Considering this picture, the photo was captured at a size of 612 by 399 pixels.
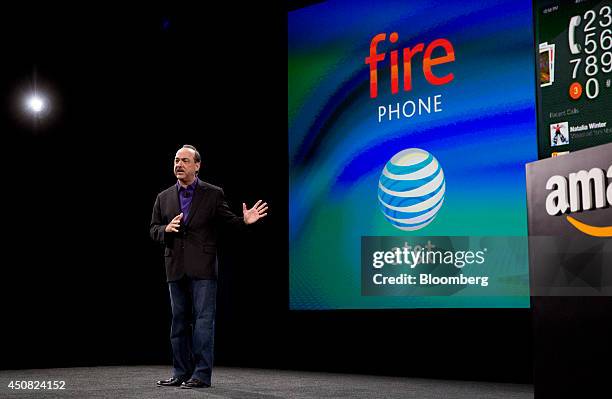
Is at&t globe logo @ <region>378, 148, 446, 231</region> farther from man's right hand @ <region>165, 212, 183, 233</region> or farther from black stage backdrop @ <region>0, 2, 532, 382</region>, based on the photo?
man's right hand @ <region>165, 212, 183, 233</region>

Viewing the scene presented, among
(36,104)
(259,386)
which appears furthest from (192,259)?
(36,104)

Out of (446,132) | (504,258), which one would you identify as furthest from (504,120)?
(504,258)

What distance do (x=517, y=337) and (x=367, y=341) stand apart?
3.37 ft

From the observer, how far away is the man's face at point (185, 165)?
12.7 feet

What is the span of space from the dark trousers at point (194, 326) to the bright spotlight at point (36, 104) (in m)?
2.21

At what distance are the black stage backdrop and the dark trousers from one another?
1.38 meters

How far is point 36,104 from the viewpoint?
5324 mm

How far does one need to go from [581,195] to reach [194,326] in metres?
2.51

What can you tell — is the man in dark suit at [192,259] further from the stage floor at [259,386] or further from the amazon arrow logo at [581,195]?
the amazon arrow logo at [581,195]

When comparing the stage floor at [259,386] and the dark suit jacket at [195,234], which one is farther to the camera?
the dark suit jacket at [195,234]

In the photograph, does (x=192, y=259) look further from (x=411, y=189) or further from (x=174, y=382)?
(x=411, y=189)

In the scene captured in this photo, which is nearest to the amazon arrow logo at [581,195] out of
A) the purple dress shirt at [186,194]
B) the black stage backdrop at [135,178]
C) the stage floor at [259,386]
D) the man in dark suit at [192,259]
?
the stage floor at [259,386]

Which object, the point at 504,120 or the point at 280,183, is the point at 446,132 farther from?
the point at 280,183

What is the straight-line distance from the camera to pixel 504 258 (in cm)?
412
